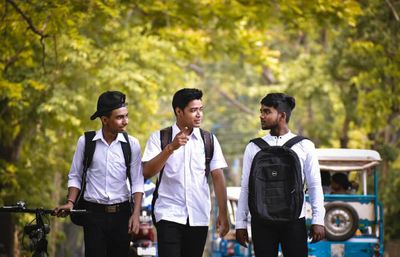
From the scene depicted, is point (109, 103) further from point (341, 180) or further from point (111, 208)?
point (341, 180)

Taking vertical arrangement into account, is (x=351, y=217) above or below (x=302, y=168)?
Result: below

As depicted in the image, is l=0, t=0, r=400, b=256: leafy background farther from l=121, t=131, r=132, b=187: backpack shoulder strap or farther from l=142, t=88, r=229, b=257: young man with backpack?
l=142, t=88, r=229, b=257: young man with backpack

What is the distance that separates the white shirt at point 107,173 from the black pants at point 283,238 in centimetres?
134

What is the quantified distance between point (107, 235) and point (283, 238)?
1.72 meters

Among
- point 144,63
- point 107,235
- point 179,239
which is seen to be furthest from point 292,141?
point 144,63

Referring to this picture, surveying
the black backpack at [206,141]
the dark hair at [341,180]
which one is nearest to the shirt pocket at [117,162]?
the black backpack at [206,141]

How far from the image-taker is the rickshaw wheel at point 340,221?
1509 centimetres

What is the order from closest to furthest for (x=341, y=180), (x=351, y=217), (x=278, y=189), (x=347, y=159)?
(x=278, y=189), (x=351, y=217), (x=347, y=159), (x=341, y=180)

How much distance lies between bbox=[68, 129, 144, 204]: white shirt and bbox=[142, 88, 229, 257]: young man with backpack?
12.1 inches

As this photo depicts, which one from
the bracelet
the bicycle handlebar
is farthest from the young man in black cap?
the bracelet

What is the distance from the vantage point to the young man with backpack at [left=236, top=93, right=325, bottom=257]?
912 centimetres

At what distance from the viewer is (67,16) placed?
673 inches

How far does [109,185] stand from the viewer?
9.88m

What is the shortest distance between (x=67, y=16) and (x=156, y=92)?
986 centimetres
